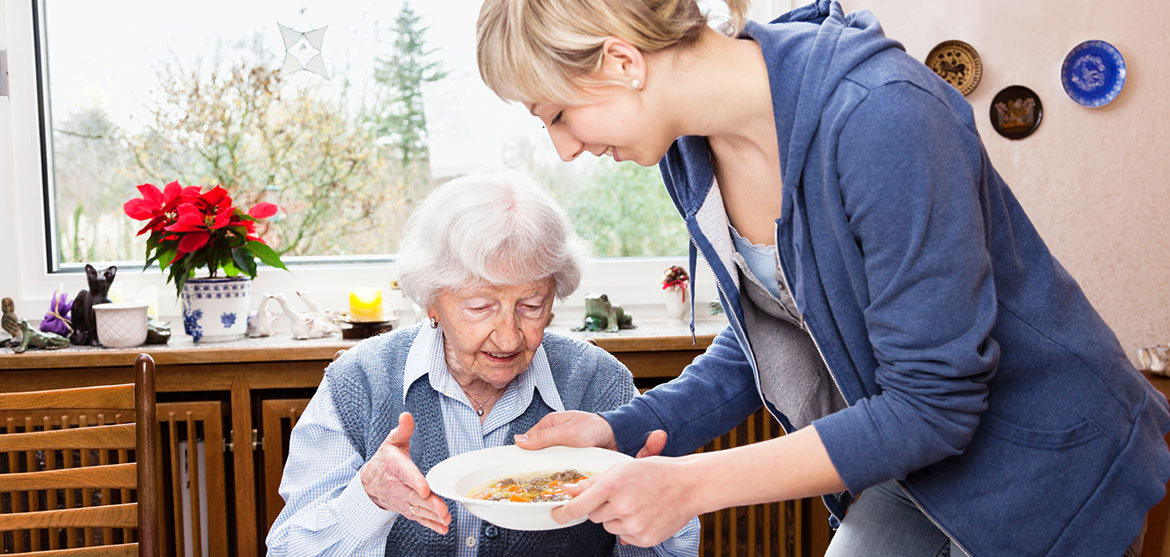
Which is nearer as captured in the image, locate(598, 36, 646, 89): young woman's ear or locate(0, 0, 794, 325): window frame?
locate(598, 36, 646, 89): young woman's ear

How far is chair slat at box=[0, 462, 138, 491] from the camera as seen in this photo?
1.66m

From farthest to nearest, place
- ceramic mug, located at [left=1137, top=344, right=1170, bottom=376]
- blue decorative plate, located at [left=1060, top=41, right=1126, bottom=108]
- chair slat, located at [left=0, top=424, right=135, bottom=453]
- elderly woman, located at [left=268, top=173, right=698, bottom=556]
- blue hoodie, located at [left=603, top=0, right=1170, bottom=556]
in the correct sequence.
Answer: blue decorative plate, located at [left=1060, top=41, right=1126, bottom=108], ceramic mug, located at [left=1137, top=344, right=1170, bottom=376], chair slat, located at [left=0, top=424, right=135, bottom=453], elderly woman, located at [left=268, top=173, right=698, bottom=556], blue hoodie, located at [left=603, top=0, right=1170, bottom=556]

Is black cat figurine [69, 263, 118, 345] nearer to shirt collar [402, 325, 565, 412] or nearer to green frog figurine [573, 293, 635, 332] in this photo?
shirt collar [402, 325, 565, 412]

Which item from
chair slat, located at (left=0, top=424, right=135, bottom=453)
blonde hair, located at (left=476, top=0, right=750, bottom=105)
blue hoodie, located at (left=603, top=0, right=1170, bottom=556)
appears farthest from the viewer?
chair slat, located at (left=0, top=424, right=135, bottom=453)

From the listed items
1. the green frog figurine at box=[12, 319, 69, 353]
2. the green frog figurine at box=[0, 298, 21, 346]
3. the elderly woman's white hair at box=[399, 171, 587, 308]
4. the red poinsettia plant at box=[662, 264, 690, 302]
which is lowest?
the green frog figurine at box=[12, 319, 69, 353]

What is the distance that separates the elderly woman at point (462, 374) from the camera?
1563 millimetres

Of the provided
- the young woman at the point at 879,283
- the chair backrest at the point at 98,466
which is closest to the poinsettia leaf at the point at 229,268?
the chair backrest at the point at 98,466

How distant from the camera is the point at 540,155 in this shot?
2.95m

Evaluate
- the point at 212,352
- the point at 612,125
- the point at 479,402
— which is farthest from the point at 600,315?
the point at 612,125

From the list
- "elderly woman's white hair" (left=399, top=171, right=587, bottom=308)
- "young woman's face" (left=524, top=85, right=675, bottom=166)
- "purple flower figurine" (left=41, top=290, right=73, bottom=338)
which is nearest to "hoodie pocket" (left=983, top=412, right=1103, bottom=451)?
"young woman's face" (left=524, top=85, right=675, bottom=166)

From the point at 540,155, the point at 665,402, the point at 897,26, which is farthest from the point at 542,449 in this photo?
the point at 897,26

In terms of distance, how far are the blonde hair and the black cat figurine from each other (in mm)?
1742

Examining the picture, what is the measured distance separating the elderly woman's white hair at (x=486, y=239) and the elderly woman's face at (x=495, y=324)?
0.02 metres

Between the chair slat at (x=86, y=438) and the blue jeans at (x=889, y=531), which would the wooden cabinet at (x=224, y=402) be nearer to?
the chair slat at (x=86, y=438)
